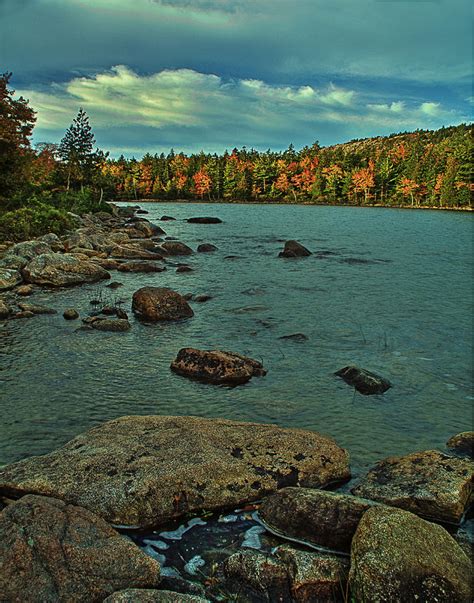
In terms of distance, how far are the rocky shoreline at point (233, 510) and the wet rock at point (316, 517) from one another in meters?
0.01

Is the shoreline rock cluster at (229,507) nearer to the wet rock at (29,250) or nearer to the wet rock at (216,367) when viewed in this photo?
the wet rock at (216,367)

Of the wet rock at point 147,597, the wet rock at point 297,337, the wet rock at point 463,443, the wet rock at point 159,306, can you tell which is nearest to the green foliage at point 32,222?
the wet rock at point 159,306

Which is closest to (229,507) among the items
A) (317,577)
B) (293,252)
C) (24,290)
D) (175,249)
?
(317,577)

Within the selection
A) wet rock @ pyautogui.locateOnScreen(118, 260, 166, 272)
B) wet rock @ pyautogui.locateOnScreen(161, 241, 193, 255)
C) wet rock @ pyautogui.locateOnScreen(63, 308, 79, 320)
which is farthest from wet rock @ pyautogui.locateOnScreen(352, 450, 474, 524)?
wet rock @ pyautogui.locateOnScreen(161, 241, 193, 255)

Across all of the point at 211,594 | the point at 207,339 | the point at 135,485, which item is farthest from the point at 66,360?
the point at 211,594

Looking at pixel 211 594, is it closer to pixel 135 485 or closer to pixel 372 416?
pixel 135 485

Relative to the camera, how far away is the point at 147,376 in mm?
9852

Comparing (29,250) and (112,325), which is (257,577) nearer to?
(112,325)

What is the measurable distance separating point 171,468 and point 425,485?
9.89 ft

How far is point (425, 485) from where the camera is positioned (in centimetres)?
551

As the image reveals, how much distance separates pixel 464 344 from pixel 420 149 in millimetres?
112724

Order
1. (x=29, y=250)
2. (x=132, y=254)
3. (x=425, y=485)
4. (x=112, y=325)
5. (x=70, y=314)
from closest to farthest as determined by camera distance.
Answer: (x=425, y=485) → (x=112, y=325) → (x=70, y=314) → (x=29, y=250) → (x=132, y=254)

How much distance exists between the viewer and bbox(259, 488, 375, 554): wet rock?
4.66 metres

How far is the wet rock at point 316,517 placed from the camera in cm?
466
